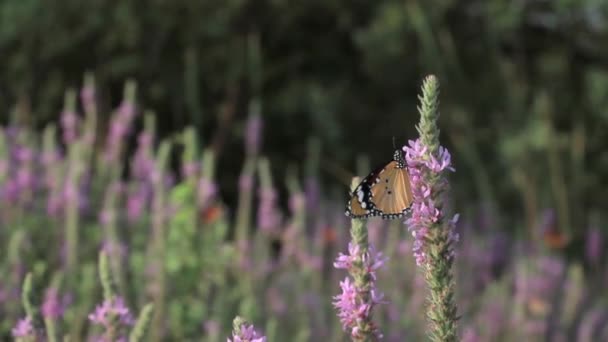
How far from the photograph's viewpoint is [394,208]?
1.69 m

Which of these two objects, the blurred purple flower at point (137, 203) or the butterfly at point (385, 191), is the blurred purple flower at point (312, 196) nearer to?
the blurred purple flower at point (137, 203)

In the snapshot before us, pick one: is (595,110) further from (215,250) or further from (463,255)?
(215,250)

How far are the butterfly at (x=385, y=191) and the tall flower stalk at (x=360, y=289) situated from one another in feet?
0.61

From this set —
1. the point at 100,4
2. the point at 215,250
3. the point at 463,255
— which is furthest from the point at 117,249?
the point at 100,4

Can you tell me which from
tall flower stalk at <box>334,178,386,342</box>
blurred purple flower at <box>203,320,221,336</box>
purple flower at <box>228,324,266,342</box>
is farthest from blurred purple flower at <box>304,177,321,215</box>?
purple flower at <box>228,324,266,342</box>

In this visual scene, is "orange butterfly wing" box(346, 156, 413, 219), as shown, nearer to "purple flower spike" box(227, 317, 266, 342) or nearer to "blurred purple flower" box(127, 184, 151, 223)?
"purple flower spike" box(227, 317, 266, 342)

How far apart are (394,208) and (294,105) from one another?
5682 millimetres

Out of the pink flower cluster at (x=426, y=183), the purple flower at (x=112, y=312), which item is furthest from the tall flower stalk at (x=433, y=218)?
the purple flower at (x=112, y=312)

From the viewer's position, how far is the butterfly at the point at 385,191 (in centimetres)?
168

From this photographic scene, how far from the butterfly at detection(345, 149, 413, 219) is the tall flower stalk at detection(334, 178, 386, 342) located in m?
0.19

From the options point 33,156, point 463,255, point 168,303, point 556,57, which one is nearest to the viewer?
point 168,303

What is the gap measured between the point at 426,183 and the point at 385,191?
0.36m

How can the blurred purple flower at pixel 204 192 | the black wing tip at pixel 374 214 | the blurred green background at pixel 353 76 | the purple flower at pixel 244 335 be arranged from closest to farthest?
the purple flower at pixel 244 335, the black wing tip at pixel 374 214, the blurred purple flower at pixel 204 192, the blurred green background at pixel 353 76

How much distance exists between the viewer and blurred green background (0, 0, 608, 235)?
683 cm
